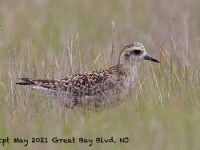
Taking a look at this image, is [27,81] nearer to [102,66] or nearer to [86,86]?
[86,86]

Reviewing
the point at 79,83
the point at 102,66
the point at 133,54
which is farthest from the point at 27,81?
the point at 102,66

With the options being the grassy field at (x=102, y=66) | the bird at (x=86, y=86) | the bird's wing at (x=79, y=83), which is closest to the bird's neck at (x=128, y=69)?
the bird at (x=86, y=86)

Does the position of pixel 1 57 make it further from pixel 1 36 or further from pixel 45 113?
pixel 45 113

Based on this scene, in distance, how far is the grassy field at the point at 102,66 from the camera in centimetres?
877

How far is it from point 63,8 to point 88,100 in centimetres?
757

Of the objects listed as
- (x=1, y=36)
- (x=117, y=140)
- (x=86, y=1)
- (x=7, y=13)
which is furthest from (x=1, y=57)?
(x=117, y=140)

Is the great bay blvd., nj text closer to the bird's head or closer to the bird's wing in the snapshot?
the bird's wing

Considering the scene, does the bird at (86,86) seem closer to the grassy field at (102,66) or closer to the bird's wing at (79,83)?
the bird's wing at (79,83)

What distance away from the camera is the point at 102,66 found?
12.8 metres

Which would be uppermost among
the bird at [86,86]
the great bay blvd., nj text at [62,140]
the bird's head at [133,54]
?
the bird's head at [133,54]

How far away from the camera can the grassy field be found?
8773mm

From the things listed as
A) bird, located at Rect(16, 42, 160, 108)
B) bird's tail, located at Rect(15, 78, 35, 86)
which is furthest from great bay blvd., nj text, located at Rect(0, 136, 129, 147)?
bird's tail, located at Rect(15, 78, 35, 86)

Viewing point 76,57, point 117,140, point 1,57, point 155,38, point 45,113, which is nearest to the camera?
point 117,140

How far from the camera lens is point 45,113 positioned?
10141 mm
